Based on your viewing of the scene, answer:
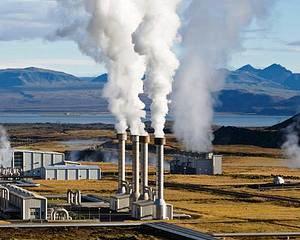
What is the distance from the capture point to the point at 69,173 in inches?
4429

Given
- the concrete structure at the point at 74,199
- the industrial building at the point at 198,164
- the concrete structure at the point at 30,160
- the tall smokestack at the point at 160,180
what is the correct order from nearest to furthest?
the tall smokestack at the point at 160,180, the concrete structure at the point at 74,199, the concrete structure at the point at 30,160, the industrial building at the point at 198,164

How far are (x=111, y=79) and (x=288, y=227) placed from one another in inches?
826

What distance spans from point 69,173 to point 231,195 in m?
28.9

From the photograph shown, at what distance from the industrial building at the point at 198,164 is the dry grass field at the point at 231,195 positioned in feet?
8.07

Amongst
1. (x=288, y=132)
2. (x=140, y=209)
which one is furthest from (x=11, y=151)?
(x=288, y=132)

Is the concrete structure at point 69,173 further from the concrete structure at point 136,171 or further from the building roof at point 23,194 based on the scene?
the concrete structure at point 136,171

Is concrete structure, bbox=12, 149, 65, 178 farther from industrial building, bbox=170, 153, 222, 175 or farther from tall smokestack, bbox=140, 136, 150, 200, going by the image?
tall smokestack, bbox=140, 136, 150, 200

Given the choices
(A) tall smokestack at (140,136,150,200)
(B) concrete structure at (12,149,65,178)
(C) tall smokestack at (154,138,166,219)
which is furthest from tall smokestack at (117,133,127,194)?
(B) concrete structure at (12,149,65,178)

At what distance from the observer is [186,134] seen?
192 m

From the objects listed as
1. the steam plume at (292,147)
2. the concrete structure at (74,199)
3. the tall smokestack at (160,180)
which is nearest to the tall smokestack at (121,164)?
A: the concrete structure at (74,199)

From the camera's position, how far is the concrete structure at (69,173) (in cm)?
11225

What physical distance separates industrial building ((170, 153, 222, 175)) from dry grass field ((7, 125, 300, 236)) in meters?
2.46

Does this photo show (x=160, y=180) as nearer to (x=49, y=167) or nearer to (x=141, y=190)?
(x=141, y=190)

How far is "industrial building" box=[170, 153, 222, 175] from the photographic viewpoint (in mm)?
122625
